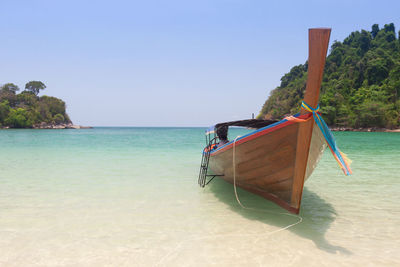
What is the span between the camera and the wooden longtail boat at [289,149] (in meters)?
3.28

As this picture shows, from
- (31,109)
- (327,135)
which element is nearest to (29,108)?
(31,109)

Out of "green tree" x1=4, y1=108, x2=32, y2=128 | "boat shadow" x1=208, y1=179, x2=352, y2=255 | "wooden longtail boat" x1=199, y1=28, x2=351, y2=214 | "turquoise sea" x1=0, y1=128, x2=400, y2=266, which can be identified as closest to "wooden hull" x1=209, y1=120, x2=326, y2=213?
"wooden longtail boat" x1=199, y1=28, x2=351, y2=214

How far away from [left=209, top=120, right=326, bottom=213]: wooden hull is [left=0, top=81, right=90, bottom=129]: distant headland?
3385 inches

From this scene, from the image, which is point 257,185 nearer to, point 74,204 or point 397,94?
point 74,204

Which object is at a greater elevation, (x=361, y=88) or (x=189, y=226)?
(x=361, y=88)

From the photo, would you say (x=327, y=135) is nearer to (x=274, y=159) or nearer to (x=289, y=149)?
(x=289, y=149)

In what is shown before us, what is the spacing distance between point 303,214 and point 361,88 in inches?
2501

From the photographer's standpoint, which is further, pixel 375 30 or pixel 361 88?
pixel 375 30

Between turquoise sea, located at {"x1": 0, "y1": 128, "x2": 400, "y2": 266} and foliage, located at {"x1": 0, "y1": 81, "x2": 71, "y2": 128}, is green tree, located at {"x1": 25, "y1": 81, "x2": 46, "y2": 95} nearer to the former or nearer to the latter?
foliage, located at {"x1": 0, "y1": 81, "x2": 71, "y2": 128}

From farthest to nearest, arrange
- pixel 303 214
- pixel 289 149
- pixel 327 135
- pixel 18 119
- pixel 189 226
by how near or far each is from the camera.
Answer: pixel 18 119 < pixel 303 214 < pixel 189 226 < pixel 289 149 < pixel 327 135

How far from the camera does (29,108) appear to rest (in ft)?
Answer: 260

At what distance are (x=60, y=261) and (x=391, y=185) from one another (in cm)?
745

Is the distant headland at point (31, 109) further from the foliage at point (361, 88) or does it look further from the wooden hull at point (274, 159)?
the wooden hull at point (274, 159)

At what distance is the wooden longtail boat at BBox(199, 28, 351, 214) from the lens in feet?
10.8
